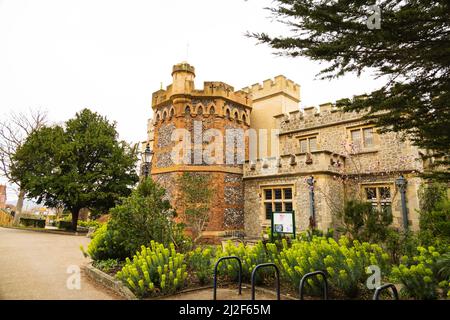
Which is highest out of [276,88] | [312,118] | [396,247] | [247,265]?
[276,88]

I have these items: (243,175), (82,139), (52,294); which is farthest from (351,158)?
(82,139)

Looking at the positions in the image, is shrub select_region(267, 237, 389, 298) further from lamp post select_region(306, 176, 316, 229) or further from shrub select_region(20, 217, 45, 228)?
shrub select_region(20, 217, 45, 228)

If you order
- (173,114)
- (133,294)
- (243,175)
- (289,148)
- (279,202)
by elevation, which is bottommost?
(133,294)

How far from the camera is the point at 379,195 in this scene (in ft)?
39.1

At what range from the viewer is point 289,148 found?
15297 millimetres

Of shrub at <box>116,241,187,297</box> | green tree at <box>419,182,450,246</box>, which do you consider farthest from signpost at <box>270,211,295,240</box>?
green tree at <box>419,182,450,246</box>

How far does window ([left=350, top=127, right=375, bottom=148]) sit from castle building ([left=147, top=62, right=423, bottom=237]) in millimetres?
43

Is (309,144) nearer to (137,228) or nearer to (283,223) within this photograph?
(283,223)

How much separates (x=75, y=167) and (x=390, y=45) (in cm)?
1923

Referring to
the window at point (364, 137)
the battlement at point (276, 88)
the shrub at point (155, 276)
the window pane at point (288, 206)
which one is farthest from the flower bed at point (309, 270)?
the battlement at point (276, 88)

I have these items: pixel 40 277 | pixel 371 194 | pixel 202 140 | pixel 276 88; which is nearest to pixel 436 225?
pixel 371 194

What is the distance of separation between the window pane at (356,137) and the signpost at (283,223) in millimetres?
7809
